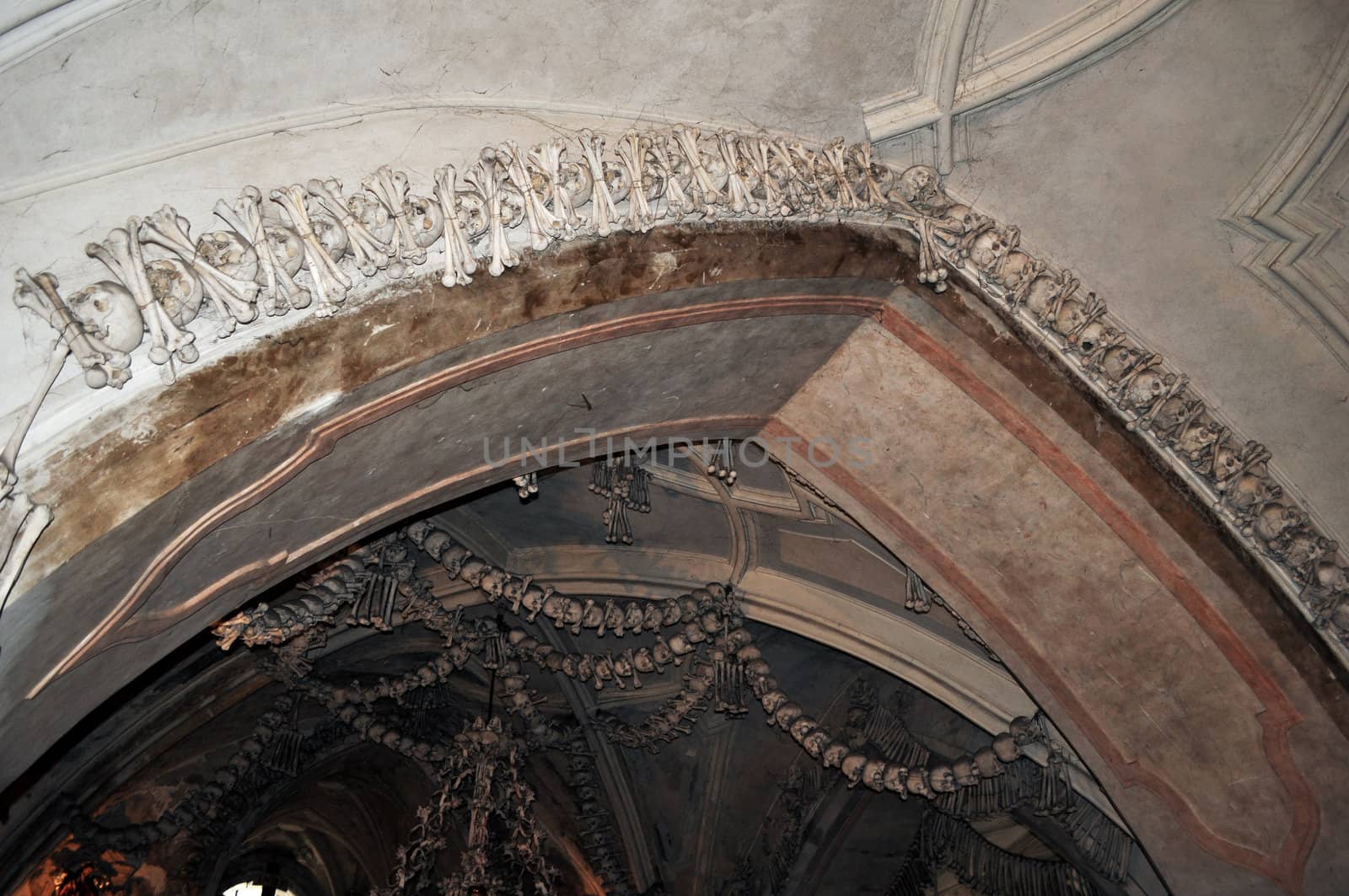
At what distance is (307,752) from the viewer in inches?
297

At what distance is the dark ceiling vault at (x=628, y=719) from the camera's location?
511 cm

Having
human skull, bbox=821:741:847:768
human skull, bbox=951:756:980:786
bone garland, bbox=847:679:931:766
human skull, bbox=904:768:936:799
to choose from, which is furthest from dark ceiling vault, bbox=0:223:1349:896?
human skull, bbox=821:741:847:768

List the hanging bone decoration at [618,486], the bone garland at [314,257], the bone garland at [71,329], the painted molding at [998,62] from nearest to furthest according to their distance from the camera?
1. the bone garland at [71,329]
2. the bone garland at [314,257]
3. the painted molding at [998,62]
4. the hanging bone decoration at [618,486]

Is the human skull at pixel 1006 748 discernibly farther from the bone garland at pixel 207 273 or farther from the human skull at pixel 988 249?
the bone garland at pixel 207 273

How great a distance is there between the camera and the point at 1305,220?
3.73 metres

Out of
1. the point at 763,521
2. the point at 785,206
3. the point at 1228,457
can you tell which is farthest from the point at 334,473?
the point at 763,521

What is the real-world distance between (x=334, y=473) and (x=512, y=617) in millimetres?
4472

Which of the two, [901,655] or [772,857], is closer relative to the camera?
[901,655]

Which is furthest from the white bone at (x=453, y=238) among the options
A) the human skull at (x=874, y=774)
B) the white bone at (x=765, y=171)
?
the human skull at (x=874, y=774)

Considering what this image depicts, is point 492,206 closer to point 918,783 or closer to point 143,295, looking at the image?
point 143,295

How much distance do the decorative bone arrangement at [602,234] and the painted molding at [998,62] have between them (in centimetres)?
15

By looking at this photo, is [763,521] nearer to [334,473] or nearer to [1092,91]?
[1092,91]

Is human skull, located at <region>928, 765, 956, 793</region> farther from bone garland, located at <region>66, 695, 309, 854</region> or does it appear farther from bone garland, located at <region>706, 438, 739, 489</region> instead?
bone garland, located at <region>66, 695, 309, 854</region>

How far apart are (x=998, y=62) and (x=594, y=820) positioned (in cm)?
584
